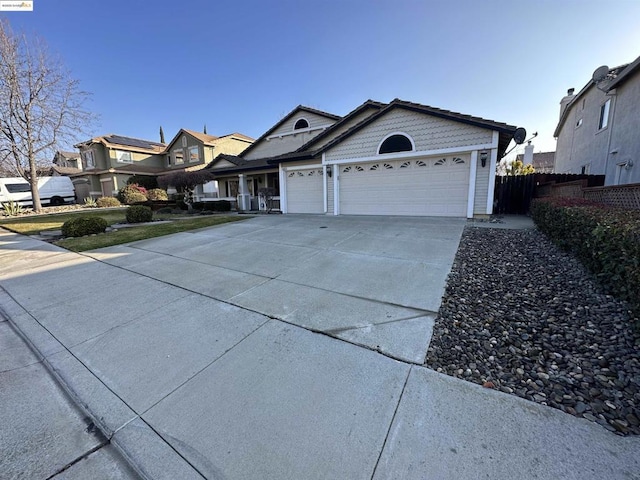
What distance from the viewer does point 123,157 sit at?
28375mm

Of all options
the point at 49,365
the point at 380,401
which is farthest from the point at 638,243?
the point at 49,365

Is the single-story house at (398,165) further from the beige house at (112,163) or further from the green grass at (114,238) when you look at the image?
the beige house at (112,163)

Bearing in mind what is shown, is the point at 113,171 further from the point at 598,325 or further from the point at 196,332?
the point at 598,325

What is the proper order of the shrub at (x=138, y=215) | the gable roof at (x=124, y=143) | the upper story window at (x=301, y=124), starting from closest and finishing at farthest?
the shrub at (x=138, y=215) → the upper story window at (x=301, y=124) → the gable roof at (x=124, y=143)

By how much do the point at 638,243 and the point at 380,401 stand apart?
295cm

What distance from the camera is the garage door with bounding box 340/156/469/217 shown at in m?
10.6

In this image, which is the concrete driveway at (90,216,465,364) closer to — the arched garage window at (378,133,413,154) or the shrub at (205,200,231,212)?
the arched garage window at (378,133,413,154)

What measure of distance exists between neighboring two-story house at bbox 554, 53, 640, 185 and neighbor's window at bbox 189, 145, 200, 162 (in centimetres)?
2777

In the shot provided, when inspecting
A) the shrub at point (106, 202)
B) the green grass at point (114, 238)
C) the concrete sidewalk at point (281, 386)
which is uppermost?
the shrub at point (106, 202)

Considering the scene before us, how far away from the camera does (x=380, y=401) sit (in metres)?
2.09

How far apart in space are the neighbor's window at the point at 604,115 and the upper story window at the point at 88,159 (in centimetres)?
3971

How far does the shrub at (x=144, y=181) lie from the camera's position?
88.4 ft

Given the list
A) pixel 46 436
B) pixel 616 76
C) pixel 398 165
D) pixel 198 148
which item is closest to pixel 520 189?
pixel 616 76

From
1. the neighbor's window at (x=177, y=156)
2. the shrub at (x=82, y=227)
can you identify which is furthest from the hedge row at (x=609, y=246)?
the neighbor's window at (x=177, y=156)
